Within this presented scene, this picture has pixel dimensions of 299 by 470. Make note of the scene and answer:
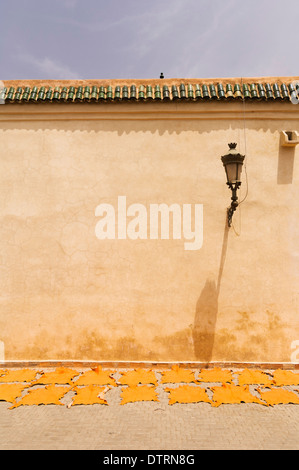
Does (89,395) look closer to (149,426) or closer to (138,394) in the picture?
(138,394)

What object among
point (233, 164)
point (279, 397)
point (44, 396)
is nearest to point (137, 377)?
point (44, 396)

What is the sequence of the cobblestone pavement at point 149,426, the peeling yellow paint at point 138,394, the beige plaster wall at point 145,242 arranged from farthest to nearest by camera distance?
the beige plaster wall at point 145,242 → the peeling yellow paint at point 138,394 → the cobblestone pavement at point 149,426

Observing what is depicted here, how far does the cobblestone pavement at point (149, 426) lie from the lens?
3643 millimetres

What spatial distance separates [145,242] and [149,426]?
321 cm

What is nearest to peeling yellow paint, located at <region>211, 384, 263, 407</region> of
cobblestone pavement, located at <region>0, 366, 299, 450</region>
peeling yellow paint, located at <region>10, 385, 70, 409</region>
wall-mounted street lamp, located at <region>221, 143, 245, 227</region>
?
cobblestone pavement, located at <region>0, 366, 299, 450</region>

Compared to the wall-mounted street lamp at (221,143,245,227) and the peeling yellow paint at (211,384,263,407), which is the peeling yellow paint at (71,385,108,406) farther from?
the wall-mounted street lamp at (221,143,245,227)

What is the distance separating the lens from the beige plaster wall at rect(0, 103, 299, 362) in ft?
20.4

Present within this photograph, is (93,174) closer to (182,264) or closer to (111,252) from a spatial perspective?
(111,252)

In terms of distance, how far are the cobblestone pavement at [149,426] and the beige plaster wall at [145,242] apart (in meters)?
1.58

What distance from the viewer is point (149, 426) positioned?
13.3 feet

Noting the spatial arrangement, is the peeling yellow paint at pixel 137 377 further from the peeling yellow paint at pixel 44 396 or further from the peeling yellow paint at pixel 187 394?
the peeling yellow paint at pixel 44 396

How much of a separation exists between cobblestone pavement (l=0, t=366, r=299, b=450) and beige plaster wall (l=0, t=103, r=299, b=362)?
1.58 m

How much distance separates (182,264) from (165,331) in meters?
1.32

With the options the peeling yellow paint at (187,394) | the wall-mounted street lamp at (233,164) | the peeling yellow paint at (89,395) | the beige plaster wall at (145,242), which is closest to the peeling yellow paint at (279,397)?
the peeling yellow paint at (187,394)
